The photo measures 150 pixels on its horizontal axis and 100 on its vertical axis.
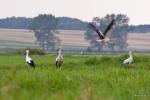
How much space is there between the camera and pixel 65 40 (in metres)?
128

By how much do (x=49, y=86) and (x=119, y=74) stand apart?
11.5 feet

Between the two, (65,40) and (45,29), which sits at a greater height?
(45,29)

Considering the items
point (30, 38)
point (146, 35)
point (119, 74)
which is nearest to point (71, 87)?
point (119, 74)

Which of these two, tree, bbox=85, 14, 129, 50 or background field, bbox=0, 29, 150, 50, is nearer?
tree, bbox=85, 14, 129, 50

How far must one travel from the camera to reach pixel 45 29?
113 m

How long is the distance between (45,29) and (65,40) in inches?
609

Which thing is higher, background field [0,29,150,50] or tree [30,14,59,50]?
tree [30,14,59,50]

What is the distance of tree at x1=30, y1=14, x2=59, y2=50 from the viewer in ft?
359

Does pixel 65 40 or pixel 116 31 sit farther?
pixel 65 40

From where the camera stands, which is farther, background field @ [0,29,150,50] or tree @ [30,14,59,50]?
background field @ [0,29,150,50]

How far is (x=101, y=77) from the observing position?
12359mm

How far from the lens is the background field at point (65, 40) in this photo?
387ft

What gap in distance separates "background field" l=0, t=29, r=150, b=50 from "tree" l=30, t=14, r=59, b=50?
122 inches

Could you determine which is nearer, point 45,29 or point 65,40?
point 45,29
